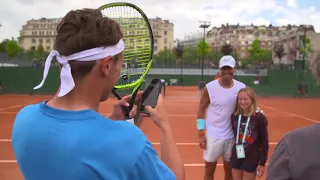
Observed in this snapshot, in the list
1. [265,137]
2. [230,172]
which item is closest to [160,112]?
[265,137]

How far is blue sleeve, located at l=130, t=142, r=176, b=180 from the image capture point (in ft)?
3.63

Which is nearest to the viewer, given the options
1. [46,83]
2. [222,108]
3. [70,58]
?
[70,58]

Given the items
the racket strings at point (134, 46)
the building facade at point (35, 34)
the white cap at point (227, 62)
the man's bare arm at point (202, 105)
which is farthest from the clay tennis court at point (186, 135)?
the building facade at point (35, 34)

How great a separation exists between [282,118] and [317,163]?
12641 mm

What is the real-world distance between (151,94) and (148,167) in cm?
58

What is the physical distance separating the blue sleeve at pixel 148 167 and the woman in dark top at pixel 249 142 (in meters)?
2.62

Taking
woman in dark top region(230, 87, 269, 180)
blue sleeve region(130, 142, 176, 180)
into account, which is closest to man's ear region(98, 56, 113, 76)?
blue sleeve region(130, 142, 176, 180)

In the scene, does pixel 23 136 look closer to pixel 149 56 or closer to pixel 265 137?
pixel 149 56

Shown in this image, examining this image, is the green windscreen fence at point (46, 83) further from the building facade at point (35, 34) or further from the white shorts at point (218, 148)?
the building facade at point (35, 34)

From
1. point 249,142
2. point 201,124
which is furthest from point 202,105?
point 249,142

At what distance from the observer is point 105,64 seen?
1228 mm

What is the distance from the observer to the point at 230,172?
4.10 meters

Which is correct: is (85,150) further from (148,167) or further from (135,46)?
(135,46)

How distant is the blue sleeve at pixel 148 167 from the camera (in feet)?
3.63
